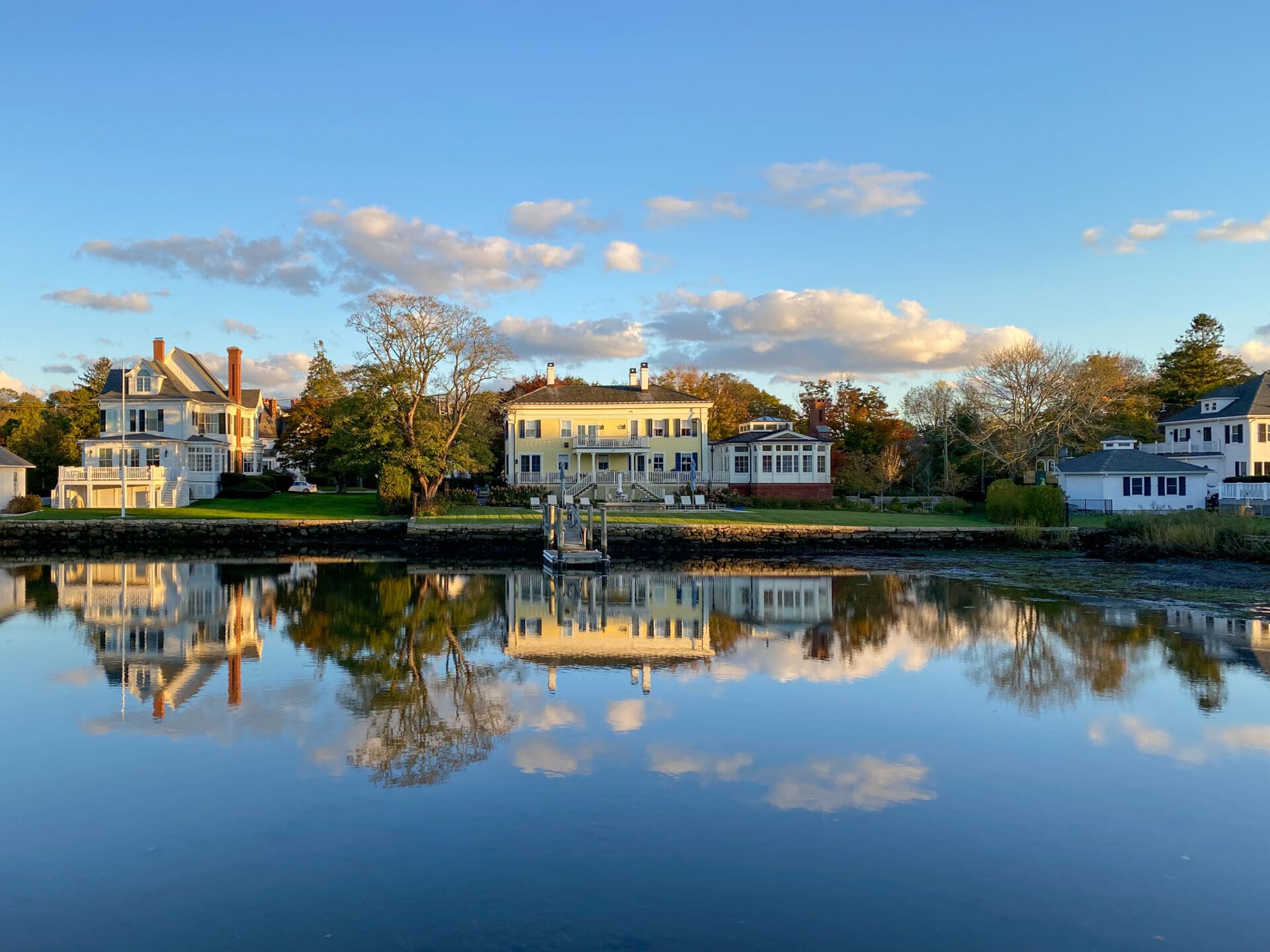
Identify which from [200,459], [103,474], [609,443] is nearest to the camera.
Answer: [103,474]

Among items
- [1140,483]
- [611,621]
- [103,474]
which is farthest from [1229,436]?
[103,474]

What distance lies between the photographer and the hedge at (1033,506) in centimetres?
4134

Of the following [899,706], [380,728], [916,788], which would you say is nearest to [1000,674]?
[899,706]

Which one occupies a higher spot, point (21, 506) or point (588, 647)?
point (21, 506)

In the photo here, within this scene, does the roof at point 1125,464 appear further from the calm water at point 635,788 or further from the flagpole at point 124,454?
the flagpole at point 124,454

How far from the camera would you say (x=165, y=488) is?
167 ft

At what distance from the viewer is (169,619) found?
72.0 ft

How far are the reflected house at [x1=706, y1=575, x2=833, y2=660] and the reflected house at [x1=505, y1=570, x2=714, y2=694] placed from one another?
0.70 metres

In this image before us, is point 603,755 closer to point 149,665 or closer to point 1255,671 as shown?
point 149,665

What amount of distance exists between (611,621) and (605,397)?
36022 millimetres

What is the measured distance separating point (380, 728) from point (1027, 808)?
25.8 feet

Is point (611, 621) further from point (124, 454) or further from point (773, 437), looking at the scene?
point (124, 454)

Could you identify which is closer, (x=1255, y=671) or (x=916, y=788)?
(x=916, y=788)

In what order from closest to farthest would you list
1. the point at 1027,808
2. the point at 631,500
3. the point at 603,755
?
1. the point at 1027,808
2. the point at 603,755
3. the point at 631,500
